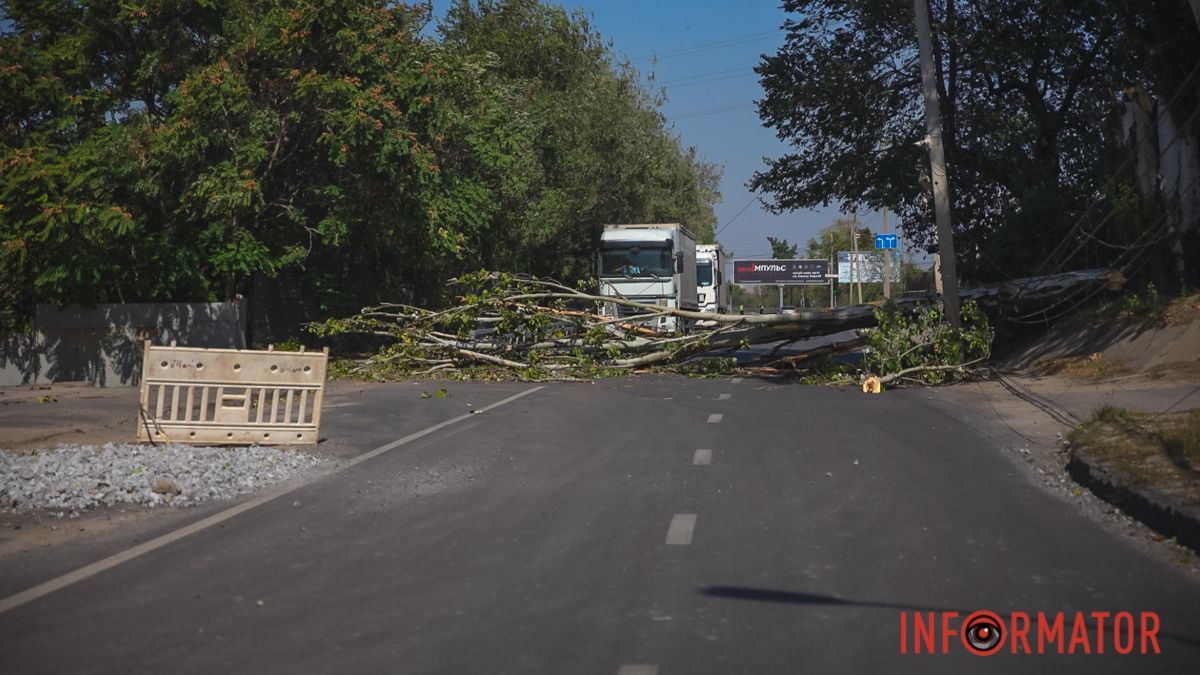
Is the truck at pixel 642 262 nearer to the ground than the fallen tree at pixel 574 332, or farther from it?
farther from it

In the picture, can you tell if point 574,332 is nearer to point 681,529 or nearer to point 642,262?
point 642,262

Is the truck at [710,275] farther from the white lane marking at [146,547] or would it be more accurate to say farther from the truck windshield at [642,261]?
the white lane marking at [146,547]

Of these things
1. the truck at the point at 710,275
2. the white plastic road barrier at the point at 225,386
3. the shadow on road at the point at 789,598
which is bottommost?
the shadow on road at the point at 789,598

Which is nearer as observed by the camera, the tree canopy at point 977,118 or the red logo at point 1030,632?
→ the red logo at point 1030,632

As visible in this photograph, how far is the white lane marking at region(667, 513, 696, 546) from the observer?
782 cm

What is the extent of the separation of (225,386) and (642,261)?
25651 millimetres

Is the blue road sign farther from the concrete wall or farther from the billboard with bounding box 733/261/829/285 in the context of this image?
the concrete wall

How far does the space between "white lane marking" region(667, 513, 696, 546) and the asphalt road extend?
0.03m

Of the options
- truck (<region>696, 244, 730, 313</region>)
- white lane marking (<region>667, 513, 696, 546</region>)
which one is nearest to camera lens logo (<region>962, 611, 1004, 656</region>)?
white lane marking (<region>667, 513, 696, 546</region>)

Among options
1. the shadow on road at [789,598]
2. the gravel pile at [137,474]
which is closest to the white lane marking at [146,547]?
the gravel pile at [137,474]

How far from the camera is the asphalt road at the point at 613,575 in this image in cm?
539

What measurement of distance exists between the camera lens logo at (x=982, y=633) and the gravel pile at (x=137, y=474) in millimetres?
6334

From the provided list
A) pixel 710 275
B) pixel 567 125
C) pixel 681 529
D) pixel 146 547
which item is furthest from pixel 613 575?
pixel 710 275

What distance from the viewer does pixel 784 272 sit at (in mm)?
100812
